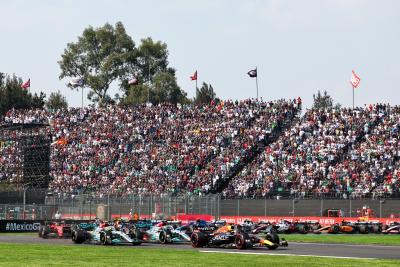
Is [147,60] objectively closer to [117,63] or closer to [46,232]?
[117,63]

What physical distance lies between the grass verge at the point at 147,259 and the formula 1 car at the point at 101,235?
183 inches

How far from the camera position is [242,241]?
34500 mm

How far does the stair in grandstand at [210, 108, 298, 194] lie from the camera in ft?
237

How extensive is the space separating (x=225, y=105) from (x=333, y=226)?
1145 inches

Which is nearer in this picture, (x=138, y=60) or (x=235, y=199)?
(x=235, y=199)

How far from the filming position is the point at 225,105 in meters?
80.6

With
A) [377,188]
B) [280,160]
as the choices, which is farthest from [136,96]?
[377,188]

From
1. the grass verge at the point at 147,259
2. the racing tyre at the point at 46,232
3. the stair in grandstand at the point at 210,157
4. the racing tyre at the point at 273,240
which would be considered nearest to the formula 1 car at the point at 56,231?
the racing tyre at the point at 46,232

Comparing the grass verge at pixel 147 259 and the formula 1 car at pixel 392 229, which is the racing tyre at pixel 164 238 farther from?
the formula 1 car at pixel 392 229

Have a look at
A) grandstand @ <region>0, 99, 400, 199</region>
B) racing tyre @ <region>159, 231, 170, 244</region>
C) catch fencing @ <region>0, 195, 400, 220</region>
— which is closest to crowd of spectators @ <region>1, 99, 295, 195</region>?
grandstand @ <region>0, 99, 400, 199</region>

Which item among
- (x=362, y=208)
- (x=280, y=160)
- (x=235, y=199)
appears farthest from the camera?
(x=280, y=160)

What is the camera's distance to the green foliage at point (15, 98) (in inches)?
4980

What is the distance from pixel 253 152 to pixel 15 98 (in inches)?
2432

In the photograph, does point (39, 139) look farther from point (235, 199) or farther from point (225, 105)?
point (235, 199)
